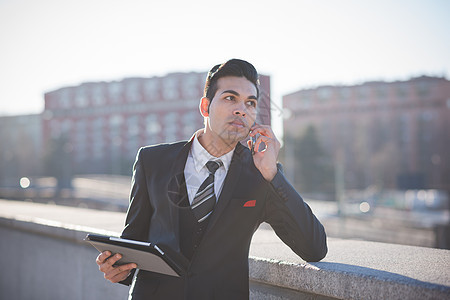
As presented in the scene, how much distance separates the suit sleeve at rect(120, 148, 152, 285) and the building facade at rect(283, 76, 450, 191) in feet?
183

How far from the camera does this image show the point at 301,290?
2.05 metres

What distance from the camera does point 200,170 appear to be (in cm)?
199

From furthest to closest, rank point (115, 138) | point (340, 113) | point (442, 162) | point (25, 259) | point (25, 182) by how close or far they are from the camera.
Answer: point (340, 113)
point (115, 138)
point (442, 162)
point (25, 182)
point (25, 259)

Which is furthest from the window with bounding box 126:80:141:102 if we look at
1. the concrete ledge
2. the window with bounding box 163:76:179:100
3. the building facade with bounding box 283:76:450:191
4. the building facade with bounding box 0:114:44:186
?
the concrete ledge

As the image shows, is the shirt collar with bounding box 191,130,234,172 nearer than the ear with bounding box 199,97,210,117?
Yes

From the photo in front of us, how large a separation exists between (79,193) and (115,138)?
20.4 metres

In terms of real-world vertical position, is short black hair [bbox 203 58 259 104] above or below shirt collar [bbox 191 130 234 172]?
above

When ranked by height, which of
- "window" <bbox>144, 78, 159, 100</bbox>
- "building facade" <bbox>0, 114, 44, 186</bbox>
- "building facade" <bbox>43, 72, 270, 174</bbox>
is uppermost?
"window" <bbox>144, 78, 159, 100</bbox>

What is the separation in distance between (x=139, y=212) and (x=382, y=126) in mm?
70098

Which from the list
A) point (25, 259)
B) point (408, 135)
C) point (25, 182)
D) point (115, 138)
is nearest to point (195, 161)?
point (25, 259)

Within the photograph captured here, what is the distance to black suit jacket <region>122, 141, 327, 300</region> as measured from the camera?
179cm

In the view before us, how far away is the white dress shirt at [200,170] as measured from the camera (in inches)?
76.4

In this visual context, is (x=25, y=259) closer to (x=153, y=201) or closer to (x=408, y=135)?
(x=153, y=201)

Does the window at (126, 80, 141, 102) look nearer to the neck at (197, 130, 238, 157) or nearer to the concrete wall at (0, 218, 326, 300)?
the concrete wall at (0, 218, 326, 300)
